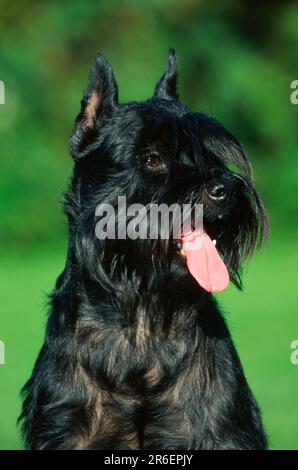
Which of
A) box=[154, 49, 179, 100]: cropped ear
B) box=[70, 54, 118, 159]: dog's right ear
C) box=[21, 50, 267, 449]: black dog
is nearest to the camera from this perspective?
box=[21, 50, 267, 449]: black dog

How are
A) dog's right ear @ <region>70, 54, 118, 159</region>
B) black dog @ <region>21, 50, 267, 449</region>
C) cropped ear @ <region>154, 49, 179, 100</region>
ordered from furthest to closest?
1. cropped ear @ <region>154, 49, 179, 100</region>
2. dog's right ear @ <region>70, 54, 118, 159</region>
3. black dog @ <region>21, 50, 267, 449</region>

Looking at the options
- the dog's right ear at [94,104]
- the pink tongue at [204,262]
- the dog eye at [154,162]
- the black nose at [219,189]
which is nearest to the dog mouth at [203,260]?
the pink tongue at [204,262]

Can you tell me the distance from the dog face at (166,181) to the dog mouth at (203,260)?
3 cm

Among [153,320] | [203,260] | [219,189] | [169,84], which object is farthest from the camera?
[169,84]

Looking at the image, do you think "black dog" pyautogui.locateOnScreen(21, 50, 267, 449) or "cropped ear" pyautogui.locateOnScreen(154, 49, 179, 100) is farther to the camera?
"cropped ear" pyautogui.locateOnScreen(154, 49, 179, 100)

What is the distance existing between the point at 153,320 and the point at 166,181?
0.73 m

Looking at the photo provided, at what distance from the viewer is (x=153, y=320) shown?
196 inches

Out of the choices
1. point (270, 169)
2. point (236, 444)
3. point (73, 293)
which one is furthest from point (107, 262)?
point (270, 169)

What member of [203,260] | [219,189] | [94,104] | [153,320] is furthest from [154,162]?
[153,320]

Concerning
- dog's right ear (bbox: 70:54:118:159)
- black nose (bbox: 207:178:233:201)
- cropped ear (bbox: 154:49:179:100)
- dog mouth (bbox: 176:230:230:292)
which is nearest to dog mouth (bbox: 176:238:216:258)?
dog mouth (bbox: 176:230:230:292)

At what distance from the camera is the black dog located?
4828 mm

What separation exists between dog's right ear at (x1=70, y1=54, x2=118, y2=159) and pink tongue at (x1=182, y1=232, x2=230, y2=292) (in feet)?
2.86

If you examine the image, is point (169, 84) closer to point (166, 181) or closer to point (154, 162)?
point (154, 162)

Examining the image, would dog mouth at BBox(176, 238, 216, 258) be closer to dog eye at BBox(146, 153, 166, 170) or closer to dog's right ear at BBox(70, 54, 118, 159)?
dog eye at BBox(146, 153, 166, 170)
